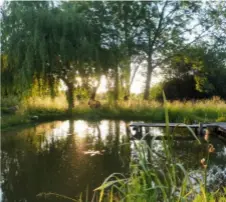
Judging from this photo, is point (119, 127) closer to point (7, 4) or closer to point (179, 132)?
point (179, 132)

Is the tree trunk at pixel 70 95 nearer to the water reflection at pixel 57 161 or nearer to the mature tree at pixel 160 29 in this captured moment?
the mature tree at pixel 160 29

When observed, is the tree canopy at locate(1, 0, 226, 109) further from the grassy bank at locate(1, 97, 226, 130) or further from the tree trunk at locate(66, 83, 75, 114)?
the grassy bank at locate(1, 97, 226, 130)

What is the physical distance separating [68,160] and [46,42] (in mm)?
5246

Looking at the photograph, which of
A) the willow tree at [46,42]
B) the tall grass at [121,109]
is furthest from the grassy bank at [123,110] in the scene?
the willow tree at [46,42]

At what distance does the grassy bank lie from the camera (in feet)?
27.8

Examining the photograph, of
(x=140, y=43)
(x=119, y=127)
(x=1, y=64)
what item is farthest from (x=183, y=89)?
(x=1, y=64)

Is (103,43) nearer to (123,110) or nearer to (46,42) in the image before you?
(46,42)

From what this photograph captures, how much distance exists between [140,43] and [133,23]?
69 cm

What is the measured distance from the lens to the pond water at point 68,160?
319 cm

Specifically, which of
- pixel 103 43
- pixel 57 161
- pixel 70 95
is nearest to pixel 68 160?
pixel 57 161

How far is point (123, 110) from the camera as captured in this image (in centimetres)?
984

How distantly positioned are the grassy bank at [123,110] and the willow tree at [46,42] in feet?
2.66

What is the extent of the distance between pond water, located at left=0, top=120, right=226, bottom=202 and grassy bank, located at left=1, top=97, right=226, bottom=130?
1.81m

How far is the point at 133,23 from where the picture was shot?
977 centimetres
